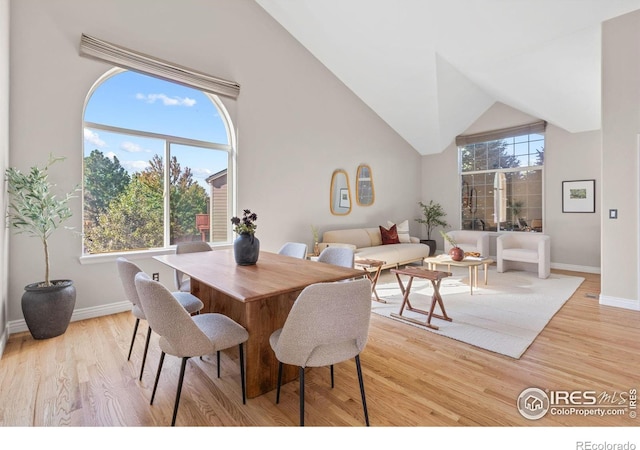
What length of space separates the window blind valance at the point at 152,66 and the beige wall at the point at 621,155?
14.8 feet

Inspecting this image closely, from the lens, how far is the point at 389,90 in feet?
18.6

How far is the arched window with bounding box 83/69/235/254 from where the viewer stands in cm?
351

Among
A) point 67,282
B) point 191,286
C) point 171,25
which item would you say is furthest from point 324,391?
point 171,25

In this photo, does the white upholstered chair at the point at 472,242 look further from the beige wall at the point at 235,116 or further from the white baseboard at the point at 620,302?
the white baseboard at the point at 620,302

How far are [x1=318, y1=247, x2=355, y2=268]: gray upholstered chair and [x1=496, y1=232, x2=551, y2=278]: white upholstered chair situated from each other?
153 inches

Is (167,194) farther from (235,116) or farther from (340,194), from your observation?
(340,194)

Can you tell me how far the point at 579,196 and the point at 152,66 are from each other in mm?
6862

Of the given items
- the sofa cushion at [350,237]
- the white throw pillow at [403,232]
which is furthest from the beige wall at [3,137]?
the white throw pillow at [403,232]

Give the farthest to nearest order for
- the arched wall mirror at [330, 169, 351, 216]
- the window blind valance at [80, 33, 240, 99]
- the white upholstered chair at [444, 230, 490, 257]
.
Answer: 1. the arched wall mirror at [330, 169, 351, 216]
2. the white upholstered chair at [444, 230, 490, 257]
3. the window blind valance at [80, 33, 240, 99]

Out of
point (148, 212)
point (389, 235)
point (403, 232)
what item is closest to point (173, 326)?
point (148, 212)

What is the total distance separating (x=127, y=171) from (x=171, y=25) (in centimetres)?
185

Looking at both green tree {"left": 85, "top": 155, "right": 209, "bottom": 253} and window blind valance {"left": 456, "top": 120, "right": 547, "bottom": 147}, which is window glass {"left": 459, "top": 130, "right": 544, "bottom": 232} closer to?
window blind valance {"left": 456, "top": 120, "right": 547, "bottom": 147}

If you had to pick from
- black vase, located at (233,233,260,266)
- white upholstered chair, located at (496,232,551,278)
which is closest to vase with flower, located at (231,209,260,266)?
black vase, located at (233,233,260,266)
